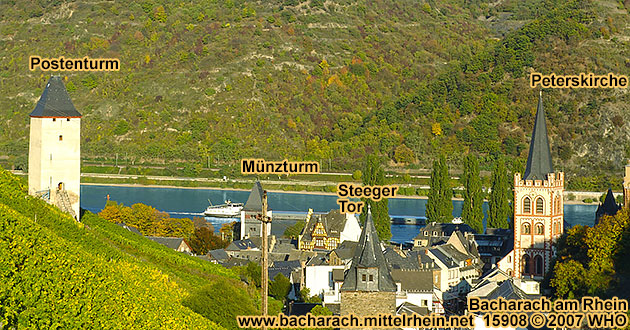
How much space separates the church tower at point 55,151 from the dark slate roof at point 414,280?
16391mm

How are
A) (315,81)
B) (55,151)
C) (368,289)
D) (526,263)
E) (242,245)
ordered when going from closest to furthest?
1. (368,289)
2. (55,151)
3. (526,263)
4. (242,245)
5. (315,81)

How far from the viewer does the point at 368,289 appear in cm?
3284

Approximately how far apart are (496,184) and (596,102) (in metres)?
55.3

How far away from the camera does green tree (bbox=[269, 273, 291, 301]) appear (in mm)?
42000

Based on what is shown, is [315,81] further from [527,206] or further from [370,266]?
[370,266]

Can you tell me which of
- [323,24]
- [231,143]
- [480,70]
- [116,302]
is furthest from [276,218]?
[323,24]

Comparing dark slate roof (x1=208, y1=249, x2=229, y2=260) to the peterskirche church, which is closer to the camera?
the peterskirche church

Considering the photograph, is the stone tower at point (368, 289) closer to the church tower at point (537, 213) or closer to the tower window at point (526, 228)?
the church tower at point (537, 213)

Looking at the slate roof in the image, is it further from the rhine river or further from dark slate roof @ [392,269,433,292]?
dark slate roof @ [392,269,433,292]

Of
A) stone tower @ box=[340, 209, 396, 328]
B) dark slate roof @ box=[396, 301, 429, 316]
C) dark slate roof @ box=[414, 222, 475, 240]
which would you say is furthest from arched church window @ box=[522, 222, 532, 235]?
stone tower @ box=[340, 209, 396, 328]

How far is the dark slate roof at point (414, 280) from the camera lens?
151 ft

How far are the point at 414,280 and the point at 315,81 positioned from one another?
343 ft

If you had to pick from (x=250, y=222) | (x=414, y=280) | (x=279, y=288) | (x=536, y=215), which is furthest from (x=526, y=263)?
(x=250, y=222)

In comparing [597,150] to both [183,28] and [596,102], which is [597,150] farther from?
[183,28]
